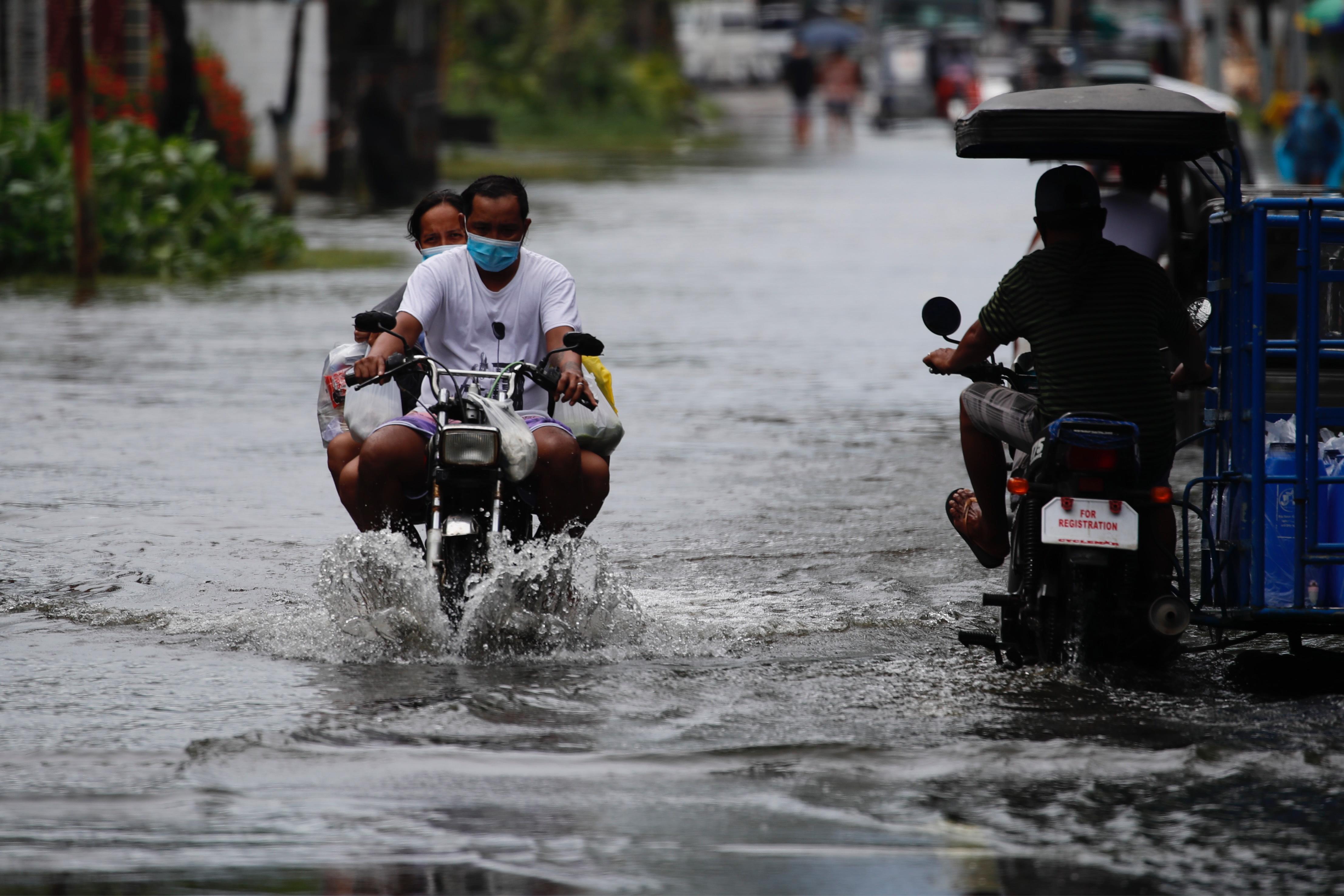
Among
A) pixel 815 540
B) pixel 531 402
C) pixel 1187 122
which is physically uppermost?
pixel 1187 122

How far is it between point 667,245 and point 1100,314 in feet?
55.7

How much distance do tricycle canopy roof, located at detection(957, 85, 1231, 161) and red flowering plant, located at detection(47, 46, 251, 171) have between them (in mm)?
18848

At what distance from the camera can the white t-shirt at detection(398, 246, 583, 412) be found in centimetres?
723

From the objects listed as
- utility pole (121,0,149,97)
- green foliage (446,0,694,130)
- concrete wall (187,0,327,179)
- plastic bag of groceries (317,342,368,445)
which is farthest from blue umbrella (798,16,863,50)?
plastic bag of groceries (317,342,368,445)

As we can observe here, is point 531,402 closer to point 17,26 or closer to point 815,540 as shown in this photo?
point 815,540

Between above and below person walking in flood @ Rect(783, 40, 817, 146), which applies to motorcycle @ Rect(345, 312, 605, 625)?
below

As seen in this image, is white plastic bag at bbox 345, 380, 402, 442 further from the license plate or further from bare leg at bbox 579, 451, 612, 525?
the license plate

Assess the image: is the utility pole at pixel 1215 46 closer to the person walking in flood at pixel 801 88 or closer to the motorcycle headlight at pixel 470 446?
the person walking in flood at pixel 801 88

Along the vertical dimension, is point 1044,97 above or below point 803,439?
above

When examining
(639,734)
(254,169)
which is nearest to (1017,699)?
(639,734)

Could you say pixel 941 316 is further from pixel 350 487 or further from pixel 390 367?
pixel 350 487

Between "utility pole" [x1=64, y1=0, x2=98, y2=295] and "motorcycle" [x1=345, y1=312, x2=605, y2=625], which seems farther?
"utility pole" [x1=64, y1=0, x2=98, y2=295]

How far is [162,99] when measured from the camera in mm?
27312

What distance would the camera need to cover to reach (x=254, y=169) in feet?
98.5
